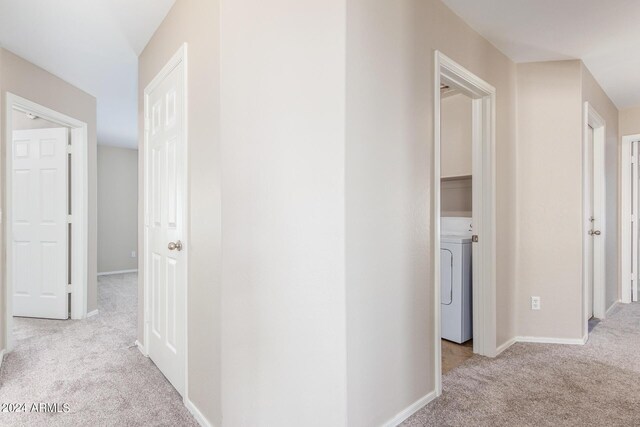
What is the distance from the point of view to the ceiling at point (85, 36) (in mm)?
2166

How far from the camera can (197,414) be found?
1789 millimetres

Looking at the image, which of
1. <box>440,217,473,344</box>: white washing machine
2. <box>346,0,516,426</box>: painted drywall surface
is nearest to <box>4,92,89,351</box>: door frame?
<box>346,0,516,426</box>: painted drywall surface

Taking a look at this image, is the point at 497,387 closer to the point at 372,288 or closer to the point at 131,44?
the point at 372,288

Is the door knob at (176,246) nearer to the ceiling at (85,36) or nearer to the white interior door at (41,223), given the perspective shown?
the ceiling at (85,36)

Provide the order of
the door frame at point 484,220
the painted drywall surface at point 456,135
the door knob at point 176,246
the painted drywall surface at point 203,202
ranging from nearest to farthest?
the painted drywall surface at point 203,202, the door knob at point 176,246, the door frame at point 484,220, the painted drywall surface at point 456,135

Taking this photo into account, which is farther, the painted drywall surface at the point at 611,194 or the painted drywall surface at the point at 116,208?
the painted drywall surface at the point at 116,208

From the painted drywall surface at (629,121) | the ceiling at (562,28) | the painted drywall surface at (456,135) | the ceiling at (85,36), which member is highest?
the ceiling at (85,36)

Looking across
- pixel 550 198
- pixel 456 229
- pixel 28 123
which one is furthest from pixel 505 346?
pixel 28 123

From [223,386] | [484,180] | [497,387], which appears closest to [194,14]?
[223,386]

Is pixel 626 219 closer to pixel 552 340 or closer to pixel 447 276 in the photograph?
pixel 552 340

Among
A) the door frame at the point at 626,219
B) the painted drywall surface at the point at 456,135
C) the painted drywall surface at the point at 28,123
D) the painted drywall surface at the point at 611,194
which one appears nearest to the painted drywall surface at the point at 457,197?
the painted drywall surface at the point at 456,135

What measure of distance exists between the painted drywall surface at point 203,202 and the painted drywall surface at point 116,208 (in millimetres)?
5247

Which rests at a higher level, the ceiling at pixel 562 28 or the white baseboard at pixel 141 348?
the ceiling at pixel 562 28

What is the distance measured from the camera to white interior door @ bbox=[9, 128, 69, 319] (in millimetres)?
3512
